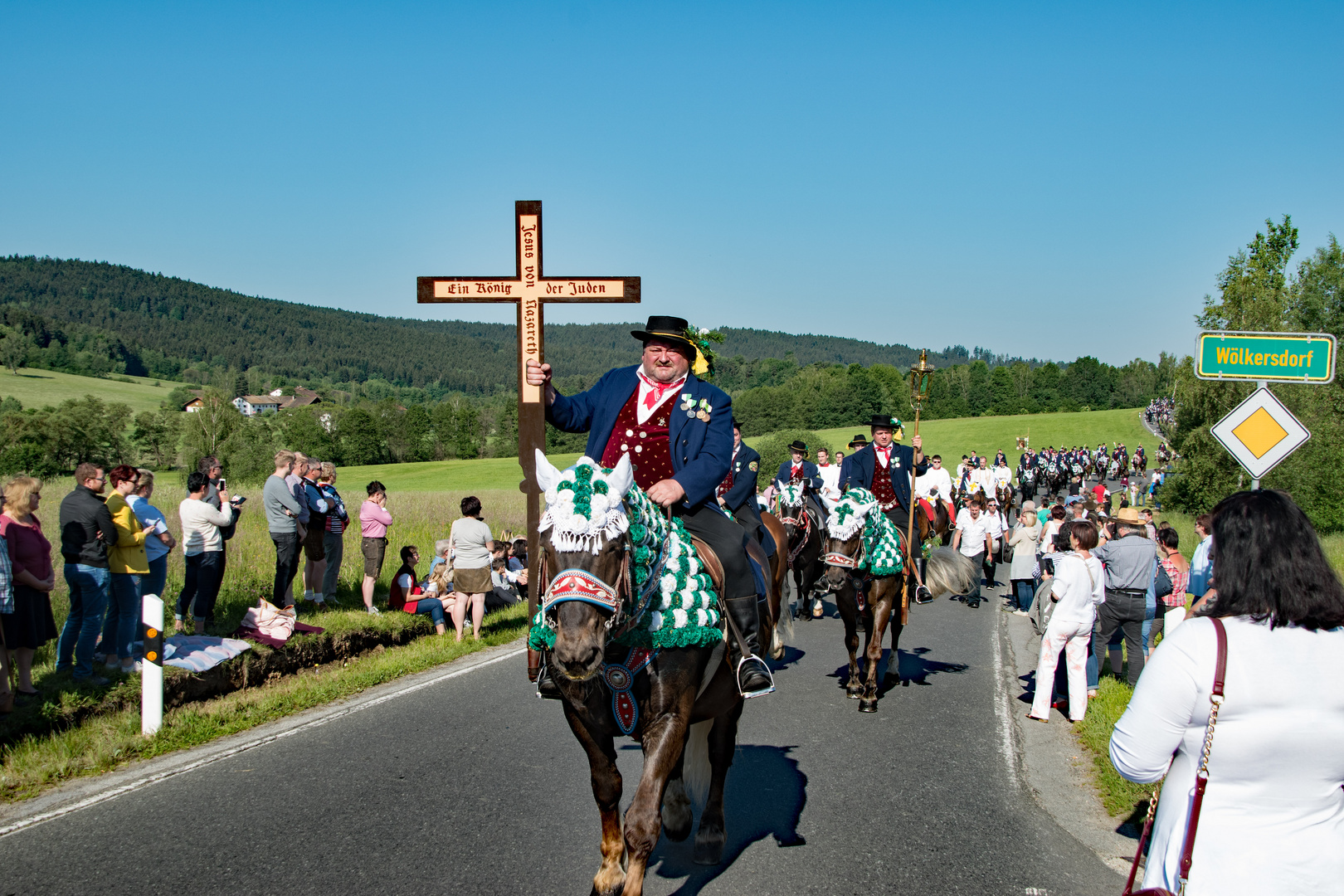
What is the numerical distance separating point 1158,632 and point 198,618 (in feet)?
34.6

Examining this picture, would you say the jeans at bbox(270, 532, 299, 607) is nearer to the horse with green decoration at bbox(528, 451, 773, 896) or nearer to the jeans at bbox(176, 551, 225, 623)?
the jeans at bbox(176, 551, 225, 623)

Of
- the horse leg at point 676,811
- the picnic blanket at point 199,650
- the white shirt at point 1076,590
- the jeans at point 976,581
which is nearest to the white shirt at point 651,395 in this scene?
the horse leg at point 676,811

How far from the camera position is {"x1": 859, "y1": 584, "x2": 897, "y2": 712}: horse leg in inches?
347

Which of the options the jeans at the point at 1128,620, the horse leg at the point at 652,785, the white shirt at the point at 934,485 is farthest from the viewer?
the white shirt at the point at 934,485

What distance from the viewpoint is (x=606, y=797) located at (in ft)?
14.6

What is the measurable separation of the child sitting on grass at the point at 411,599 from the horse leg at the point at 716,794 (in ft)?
25.3

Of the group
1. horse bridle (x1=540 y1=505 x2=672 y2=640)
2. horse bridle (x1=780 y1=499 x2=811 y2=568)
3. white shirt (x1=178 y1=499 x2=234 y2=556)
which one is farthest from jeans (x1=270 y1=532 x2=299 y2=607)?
horse bridle (x1=540 y1=505 x2=672 y2=640)

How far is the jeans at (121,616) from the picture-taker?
8.89 m

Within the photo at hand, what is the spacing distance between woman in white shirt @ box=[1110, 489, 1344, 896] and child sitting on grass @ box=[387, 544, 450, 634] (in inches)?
424

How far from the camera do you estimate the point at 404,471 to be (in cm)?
7400

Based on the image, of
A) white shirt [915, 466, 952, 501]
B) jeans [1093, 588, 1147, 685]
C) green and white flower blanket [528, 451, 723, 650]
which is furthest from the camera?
white shirt [915, 466, 952, 501]

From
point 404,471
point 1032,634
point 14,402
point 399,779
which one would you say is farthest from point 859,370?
point 399,779

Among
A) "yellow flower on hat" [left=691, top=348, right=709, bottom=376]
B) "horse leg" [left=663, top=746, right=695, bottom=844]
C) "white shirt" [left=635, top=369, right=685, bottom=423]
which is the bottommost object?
"horse leg" [left=663, top=746, right=695, bottom=844]

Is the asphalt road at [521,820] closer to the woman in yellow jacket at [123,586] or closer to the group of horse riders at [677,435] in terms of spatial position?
the group of horse riders at [677,435]
